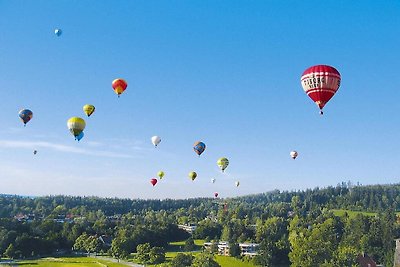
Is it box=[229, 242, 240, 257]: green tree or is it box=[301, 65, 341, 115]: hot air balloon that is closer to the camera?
box=[301, 65, 341, 115]: hot air balloon

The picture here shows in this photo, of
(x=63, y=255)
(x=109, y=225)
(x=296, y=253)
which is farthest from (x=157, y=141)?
(x=109, y=225)

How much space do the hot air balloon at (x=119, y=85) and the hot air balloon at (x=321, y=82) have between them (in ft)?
67.2

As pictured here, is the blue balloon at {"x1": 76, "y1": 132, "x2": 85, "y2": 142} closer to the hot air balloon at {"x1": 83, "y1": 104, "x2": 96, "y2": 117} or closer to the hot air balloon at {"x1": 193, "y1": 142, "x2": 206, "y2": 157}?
the hot air balloon at {"x1": 83, "y1": 104, "x2": 96, "y2": 117}

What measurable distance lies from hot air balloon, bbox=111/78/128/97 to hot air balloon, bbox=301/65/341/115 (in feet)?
67.2

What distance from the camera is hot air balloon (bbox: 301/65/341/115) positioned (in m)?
31.1

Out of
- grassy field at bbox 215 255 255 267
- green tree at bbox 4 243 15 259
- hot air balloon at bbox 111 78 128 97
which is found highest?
hot air balloon at bbox 111 78 128 97

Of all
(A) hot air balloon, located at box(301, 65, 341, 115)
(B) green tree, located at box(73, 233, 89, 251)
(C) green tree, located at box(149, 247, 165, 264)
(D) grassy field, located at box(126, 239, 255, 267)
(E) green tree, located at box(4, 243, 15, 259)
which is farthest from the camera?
(B) green tree, located at box(73, 233, 89, 251)

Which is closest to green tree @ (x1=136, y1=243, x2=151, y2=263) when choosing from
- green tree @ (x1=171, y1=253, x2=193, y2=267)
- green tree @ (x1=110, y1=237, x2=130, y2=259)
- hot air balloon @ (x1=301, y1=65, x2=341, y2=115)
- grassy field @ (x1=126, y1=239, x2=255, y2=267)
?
grassy field @ (x1=126, y1=239, x2=255, y2=267)

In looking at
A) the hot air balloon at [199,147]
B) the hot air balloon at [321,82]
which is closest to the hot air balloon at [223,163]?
the hot air balloon at [199,147]

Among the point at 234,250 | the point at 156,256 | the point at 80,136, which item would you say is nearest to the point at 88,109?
the point at 80,136

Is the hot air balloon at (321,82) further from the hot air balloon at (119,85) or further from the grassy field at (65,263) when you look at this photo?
the grassy field at (65,263)

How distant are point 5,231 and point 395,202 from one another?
149m

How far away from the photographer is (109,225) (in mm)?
111375

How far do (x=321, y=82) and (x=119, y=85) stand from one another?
72.6ft
